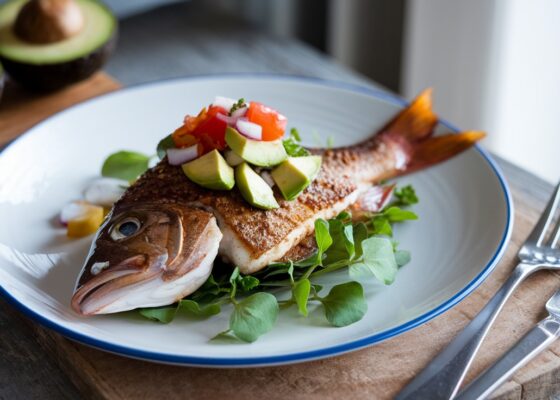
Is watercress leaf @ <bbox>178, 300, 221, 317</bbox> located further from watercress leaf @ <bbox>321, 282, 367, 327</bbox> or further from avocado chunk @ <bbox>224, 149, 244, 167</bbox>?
avocado chunk @ <bbox>224, 149, 244, 167</bbox>

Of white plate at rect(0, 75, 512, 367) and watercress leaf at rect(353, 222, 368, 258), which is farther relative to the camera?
watercress leaf at rect(353, 222, 368, 258)

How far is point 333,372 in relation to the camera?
6.61 feet

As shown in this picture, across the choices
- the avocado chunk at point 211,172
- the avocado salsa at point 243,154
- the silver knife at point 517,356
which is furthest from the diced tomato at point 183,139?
the silver knife at point 517,356

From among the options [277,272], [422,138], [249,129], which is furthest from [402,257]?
[422,138]

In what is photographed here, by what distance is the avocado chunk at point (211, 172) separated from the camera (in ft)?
7.50

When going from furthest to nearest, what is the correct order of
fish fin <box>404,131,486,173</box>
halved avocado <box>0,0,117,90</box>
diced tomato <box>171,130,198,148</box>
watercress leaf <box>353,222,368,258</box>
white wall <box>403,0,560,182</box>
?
1. white wall <box>403,0,560,182</box>
2. halved avocado <box>0,0,117,90</box>
3. fish fin <box>404,131,486,173</box>
4. diced tomato <box>171,130,198,148</box>
5. watercress leaf <box>353,222,368,258</box>

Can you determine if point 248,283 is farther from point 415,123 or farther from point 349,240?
point 415,123

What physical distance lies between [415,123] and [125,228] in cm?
133

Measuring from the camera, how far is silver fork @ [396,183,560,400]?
1.92 metres

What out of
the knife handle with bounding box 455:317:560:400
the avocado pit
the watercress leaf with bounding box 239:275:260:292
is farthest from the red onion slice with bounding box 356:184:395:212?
the avocado pit

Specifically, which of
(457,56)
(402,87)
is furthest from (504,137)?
(402,87)

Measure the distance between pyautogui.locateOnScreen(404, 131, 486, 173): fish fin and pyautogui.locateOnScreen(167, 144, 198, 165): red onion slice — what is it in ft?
2.80

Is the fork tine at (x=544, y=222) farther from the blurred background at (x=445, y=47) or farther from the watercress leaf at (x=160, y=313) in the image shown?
the blurred background at (x=445, y=47)

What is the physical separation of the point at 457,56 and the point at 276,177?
2.45 m
